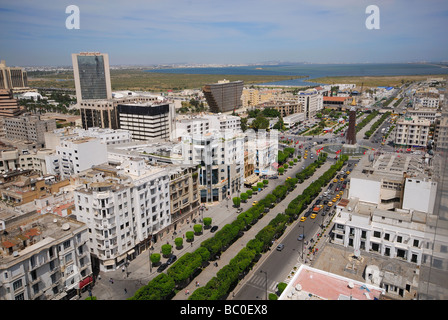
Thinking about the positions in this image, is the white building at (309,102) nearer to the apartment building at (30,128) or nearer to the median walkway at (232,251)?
the median walkway at (232,251)

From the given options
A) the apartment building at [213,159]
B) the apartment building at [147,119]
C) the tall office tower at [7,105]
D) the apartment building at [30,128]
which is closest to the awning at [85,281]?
the apartment building at [213,159]

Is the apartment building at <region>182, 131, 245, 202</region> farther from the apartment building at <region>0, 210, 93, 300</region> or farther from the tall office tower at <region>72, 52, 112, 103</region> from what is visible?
the tall office tower at <region>72, 52, 112, 103</region>

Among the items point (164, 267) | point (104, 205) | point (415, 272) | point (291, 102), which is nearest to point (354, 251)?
point (415, 272)

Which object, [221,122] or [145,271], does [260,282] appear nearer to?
[145,271]

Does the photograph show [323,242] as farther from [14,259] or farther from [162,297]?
[14,259]

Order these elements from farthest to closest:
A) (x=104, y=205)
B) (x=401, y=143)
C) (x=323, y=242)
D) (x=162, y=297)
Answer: (x=401, y=143)
(x=323, y=242)
(x=104, y=205)
(x=162, y=297)

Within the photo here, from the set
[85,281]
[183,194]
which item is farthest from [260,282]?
[183,194]
